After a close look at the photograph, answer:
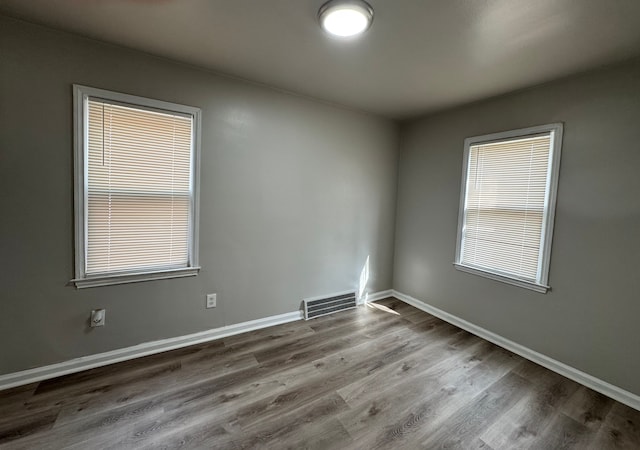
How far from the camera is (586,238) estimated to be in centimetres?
216

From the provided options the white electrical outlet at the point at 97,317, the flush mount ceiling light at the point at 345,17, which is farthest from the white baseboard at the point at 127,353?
the flush mount ceiling light at the point at 345,17

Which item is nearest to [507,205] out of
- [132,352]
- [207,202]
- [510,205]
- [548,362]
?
[510,205]

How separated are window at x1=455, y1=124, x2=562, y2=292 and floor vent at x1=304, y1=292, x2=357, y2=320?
1350mm

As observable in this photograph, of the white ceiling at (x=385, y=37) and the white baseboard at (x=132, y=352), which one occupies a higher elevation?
the white ceiling at (x=385, y=37)

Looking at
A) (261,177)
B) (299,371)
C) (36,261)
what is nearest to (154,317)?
(36,261)

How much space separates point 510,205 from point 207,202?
2.91 metres

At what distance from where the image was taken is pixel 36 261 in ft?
6.29

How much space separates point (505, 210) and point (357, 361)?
2058 mm

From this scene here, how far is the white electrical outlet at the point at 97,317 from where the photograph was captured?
2096mm

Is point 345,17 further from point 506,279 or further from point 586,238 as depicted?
point 506,279

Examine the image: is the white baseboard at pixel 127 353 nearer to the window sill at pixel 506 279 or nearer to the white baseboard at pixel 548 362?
the white baseboard at pixel 548 362

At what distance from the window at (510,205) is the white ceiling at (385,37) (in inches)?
21.7

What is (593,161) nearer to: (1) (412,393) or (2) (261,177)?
(1) (412,393)

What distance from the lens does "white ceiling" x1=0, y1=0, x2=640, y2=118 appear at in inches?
60.6
